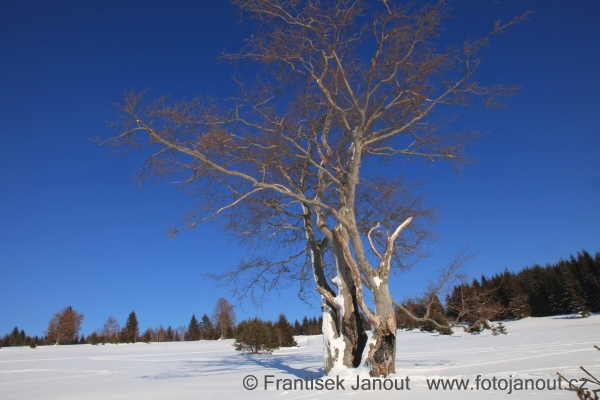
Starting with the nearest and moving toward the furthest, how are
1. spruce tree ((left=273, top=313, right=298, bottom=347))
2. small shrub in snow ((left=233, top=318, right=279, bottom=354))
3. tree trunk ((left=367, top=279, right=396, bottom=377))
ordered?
tree trunk ((left=367, top=279, right=396, bottom=377)), small shrub in snow ((left=233, top=318, right=279, bottom=354)), spruce tree ((left=273, top=313, right=298, bottom=347))

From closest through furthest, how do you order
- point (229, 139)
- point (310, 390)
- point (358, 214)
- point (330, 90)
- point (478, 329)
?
point (310, 390) → point (478, 329) → point (229, 139) → point (330, 90) → point (358, 214)

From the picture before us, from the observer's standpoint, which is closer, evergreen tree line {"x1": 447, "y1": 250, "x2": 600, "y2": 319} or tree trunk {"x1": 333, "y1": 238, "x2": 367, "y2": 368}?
tree trunk {"x1": 333, "y1": 238, "x2": 367, "y2": 368}

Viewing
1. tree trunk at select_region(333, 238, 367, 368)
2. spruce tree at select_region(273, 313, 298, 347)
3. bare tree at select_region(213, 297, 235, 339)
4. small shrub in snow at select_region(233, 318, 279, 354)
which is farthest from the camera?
bare tree at select_region(213, 297, 235, 339)

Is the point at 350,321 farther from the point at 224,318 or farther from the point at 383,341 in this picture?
the point at 224,318

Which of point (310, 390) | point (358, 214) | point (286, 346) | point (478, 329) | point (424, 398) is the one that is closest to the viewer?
point (424, 398)

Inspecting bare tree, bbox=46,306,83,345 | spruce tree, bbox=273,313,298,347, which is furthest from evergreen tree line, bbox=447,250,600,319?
bare tree, bbox=46,306,83,345

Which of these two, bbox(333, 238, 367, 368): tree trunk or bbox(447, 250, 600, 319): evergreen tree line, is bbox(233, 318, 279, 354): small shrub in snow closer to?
bbox(333, 238, 367, 368): tree trunk

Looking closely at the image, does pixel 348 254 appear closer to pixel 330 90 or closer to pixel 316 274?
pixel 316 274

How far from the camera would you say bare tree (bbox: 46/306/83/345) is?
58.0 meters

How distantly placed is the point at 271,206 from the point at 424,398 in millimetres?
5373

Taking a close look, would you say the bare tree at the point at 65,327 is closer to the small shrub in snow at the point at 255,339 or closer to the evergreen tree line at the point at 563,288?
the small shrub in snow at the point at 255,339

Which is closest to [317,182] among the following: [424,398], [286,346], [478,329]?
[478,329]

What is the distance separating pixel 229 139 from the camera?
27.2ft

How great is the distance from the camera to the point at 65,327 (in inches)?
2292
